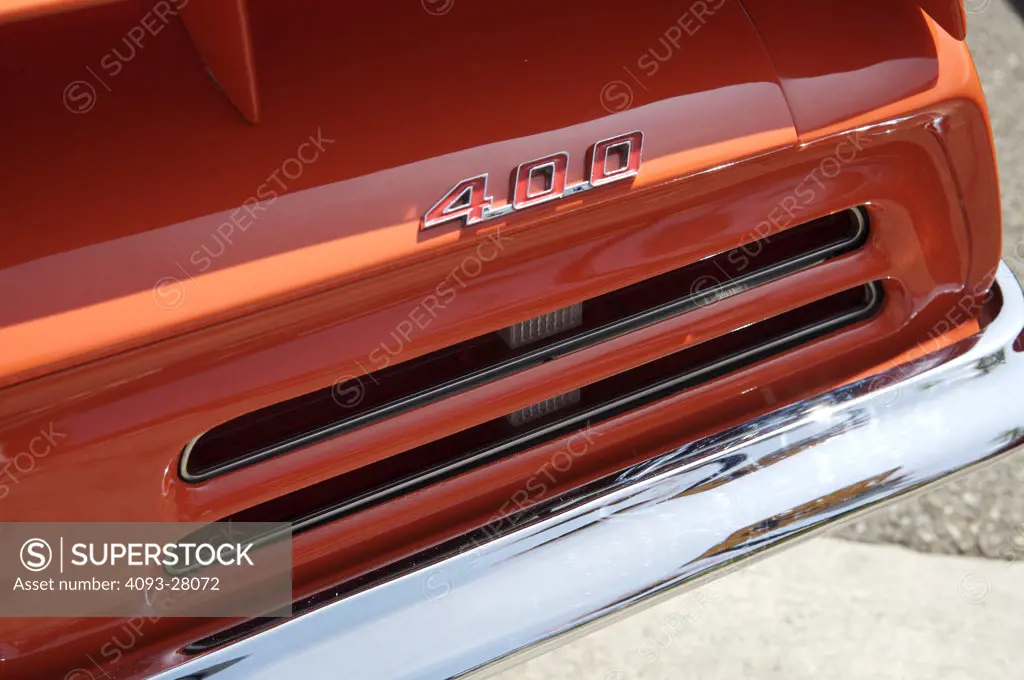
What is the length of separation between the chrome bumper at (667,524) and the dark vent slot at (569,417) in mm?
112

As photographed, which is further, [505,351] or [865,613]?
[865,613]

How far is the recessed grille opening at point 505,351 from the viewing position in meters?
1.43

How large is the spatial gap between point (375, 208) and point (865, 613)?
5.71 ft

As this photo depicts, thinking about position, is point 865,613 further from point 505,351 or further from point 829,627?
point 505,351

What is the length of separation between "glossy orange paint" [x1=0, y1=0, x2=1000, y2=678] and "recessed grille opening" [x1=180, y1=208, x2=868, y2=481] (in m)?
0.03

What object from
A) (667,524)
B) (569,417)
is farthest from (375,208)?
(667,524)

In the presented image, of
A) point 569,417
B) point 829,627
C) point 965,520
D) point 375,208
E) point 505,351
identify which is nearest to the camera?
point 375,208

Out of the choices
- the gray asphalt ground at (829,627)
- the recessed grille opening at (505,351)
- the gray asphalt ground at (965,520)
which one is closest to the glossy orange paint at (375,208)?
the recessed grille opening at (505,351)

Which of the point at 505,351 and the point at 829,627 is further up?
the point at 505,351

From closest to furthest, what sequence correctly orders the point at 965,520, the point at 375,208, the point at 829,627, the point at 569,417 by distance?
1. the point at 375,208
2. the point at 569,417
3. the point at 829,627
4. the point at 965,520

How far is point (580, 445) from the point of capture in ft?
5.39

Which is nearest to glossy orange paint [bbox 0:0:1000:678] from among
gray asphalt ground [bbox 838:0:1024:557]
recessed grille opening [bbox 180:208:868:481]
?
recessed grille opening [bbox 180:208:868:481]

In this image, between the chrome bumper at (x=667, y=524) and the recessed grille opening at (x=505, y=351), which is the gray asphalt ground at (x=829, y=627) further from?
the recessed grille opening at (x=505, y=351)

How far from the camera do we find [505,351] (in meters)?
1.54
